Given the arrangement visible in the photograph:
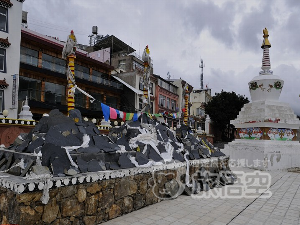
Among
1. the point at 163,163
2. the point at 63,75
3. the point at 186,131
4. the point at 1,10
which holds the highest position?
the point at 1,10

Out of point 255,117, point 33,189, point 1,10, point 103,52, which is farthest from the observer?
point 103,52

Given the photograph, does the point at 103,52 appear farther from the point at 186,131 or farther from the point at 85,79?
the point at 186,131

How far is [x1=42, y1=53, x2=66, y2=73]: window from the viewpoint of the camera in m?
22.1

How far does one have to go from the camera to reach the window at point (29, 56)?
66.3 ft

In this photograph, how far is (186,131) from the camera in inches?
400

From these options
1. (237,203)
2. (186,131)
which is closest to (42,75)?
(186,131)

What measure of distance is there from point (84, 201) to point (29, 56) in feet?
64.6

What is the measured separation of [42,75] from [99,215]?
2005cm

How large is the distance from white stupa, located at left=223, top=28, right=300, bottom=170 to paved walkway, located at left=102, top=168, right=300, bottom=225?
7927 millimetres

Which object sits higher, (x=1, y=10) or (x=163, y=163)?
(x=1, y=10)

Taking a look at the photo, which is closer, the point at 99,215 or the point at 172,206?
the point at 99,215

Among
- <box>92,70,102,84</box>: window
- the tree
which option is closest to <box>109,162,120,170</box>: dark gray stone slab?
<box>92,70,102,84</box>: window

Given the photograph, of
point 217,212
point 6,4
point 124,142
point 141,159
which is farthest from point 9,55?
point 217,212

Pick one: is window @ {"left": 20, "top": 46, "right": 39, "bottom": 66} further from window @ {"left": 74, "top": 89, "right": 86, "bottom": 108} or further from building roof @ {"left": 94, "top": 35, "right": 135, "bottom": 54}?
building roof @ {"left": 94, "top": 35, "right": 135, "bottom": 54}
